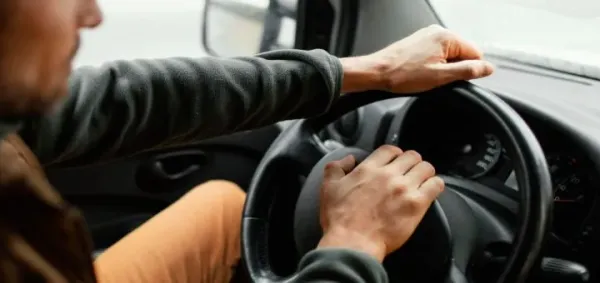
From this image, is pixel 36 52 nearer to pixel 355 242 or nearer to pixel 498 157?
pixel 355 242

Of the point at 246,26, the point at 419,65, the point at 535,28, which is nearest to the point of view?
the point at 419,65

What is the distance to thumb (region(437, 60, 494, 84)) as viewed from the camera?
3.65 ft

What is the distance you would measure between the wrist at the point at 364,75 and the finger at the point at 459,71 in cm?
9

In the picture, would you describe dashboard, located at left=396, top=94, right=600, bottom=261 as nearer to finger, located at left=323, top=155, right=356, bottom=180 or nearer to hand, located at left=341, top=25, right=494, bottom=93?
hand, located at left=341, top=25, right=494, bottom=93

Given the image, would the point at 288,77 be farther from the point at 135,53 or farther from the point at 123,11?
the point at 123,11

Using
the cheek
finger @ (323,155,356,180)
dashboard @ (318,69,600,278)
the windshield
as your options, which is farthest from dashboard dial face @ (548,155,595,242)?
the cheek

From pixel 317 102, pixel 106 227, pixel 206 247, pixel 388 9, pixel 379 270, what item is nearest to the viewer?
pixel 379 270

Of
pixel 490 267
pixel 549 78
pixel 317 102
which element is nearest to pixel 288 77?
pixel 317 102

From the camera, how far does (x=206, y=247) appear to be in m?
1.43

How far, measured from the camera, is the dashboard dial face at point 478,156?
1.20 metres

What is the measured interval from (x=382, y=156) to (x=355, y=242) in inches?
5.6

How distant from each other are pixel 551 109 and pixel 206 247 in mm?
598

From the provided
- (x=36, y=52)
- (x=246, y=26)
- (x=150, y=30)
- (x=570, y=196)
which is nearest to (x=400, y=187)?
(x=570, y=196)

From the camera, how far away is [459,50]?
3.95 feet
